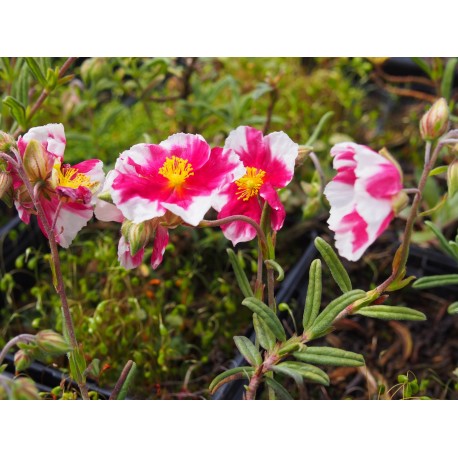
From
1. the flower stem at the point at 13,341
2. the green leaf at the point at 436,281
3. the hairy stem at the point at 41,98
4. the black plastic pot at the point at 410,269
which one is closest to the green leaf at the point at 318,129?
the black plastic pot at the point at 410,269

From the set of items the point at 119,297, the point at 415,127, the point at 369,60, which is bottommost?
the point at 119,297

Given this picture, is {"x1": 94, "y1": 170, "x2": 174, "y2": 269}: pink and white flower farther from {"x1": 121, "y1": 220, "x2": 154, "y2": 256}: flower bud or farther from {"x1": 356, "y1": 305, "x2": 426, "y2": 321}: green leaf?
{"x1": 356, "y1": 305, "x2": 426, "y2": 321}: green leaf

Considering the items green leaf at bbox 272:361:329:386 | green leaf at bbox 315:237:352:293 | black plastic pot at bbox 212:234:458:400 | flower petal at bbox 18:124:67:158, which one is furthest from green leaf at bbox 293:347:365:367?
flower petal at bbox 18:124:67:158

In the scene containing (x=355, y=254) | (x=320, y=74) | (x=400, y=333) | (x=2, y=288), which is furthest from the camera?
(x=320, y=74)

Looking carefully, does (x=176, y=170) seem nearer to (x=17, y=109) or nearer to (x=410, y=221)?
(x=410, y=221)

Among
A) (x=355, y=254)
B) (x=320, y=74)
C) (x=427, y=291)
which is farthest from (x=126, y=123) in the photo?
(x=355, y=254)

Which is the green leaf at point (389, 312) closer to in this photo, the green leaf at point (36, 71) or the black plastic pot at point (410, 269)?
the black plastic pot at point (410, 269)

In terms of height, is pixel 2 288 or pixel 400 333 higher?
pixel 2 288

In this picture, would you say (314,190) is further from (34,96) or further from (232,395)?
(34,96)
